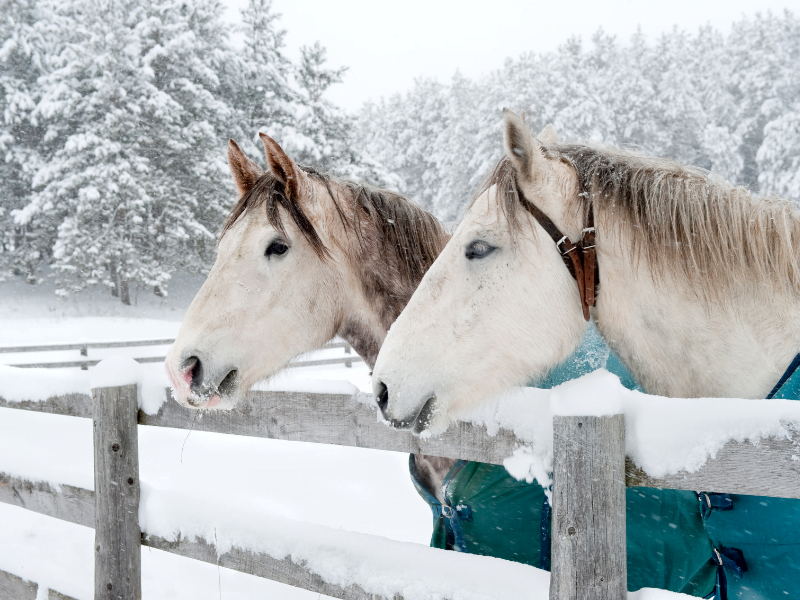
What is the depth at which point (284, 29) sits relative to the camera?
23125mm

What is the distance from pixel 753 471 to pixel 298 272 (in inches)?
82.4

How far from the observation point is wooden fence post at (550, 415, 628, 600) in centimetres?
125

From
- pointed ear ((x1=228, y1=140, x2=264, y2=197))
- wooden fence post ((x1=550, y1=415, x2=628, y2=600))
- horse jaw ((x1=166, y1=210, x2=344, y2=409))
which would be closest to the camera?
wooden fence post ((x1=550, y1=415, x2=628, y2=600))

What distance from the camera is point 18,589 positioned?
2.72 meters

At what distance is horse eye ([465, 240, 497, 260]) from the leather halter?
0.59 ft

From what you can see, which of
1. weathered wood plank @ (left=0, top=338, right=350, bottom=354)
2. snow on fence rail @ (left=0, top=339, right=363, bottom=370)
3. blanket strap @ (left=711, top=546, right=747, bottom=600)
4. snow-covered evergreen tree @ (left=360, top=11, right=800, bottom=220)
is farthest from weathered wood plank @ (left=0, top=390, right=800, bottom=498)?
snow-covered evergreen tree @ (left=360, top=11, right=800, bottom=220)

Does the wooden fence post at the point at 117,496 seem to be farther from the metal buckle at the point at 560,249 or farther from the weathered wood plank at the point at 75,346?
the weathered wood plank at the point at 75,346

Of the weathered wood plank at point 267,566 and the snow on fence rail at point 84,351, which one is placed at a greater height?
the snow on fence rail at point 84,351

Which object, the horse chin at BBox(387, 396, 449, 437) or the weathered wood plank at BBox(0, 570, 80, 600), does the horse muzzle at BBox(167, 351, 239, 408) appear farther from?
the weathered wood plank at BBox(0, 570, 80, 600)

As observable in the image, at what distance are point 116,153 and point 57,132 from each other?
3.84 meters

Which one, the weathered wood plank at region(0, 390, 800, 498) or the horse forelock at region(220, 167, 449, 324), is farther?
the horse forelock at region(220, 167, 449, 324)

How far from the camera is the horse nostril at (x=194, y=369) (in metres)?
2.25

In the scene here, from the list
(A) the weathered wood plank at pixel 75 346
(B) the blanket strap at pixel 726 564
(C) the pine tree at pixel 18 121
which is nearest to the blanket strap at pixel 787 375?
(B) the blanket strap at pixel 726 564

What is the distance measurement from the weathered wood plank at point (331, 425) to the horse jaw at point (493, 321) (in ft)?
0.57
